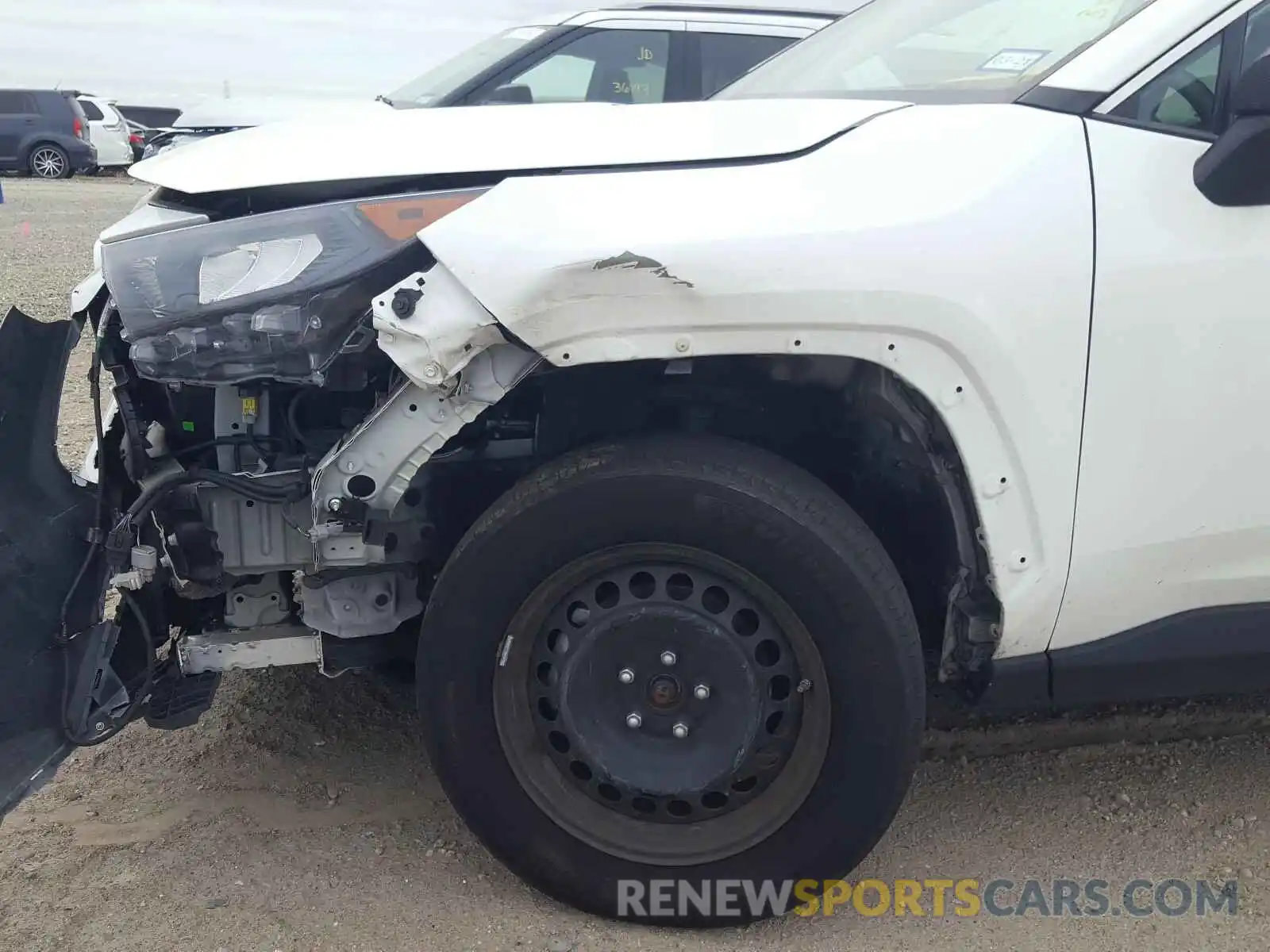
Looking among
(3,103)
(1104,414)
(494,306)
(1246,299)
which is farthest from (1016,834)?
(3,103)

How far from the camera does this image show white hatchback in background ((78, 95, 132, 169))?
21.9m

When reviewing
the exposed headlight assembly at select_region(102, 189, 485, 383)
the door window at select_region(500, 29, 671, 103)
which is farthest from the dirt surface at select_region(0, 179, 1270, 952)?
the door window at select_region(500, 29, 671, 103)

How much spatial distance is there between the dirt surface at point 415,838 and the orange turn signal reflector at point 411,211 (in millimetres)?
1424

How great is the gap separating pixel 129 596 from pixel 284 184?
0.99 m

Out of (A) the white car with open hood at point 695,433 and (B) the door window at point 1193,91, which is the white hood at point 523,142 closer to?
(A) the white car with open hood at point 695,433

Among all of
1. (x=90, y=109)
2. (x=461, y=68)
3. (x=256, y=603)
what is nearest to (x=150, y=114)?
(x=90, y=109)

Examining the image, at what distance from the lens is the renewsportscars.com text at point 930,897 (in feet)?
7.30

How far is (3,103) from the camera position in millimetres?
20469

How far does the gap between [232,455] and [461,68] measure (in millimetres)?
6354

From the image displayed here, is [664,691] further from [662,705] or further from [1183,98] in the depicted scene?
[1183,98]

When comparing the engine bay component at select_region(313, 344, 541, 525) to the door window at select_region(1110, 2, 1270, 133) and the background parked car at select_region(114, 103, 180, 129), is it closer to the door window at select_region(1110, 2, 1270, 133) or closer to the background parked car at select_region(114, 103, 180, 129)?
the door window at select_region(1110, 2, 1270, 133)

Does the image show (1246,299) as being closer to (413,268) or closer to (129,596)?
(413,268)

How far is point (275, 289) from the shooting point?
2031mm

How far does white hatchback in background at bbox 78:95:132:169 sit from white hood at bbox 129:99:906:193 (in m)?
22.7
